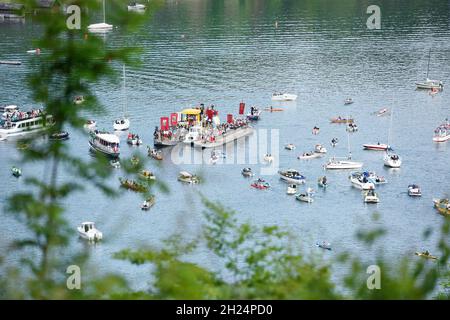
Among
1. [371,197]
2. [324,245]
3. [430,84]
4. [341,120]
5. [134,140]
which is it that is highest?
[430,84]

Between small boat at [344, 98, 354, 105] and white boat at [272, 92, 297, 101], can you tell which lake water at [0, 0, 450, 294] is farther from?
white boat at [272, 92, 297, 101]

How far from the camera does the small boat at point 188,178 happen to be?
35156 millimetres

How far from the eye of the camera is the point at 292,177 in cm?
3494

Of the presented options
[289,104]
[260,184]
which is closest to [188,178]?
[260,184]

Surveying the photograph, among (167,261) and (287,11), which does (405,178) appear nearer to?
(167,261)

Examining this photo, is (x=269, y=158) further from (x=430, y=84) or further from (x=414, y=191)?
(x=430, y=84)

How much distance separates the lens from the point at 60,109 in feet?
24.0

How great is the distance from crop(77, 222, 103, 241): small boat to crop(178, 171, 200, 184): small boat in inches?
259

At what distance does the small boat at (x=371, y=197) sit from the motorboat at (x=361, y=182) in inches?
19.3

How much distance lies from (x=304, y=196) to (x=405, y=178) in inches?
187

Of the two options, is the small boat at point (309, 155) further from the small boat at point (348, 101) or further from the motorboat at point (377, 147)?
the small boat at point (348, 101)

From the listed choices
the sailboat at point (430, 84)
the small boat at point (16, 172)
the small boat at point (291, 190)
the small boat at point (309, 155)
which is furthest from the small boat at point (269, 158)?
the sailboat at point (430, 84)

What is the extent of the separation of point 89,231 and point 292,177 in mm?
9182
